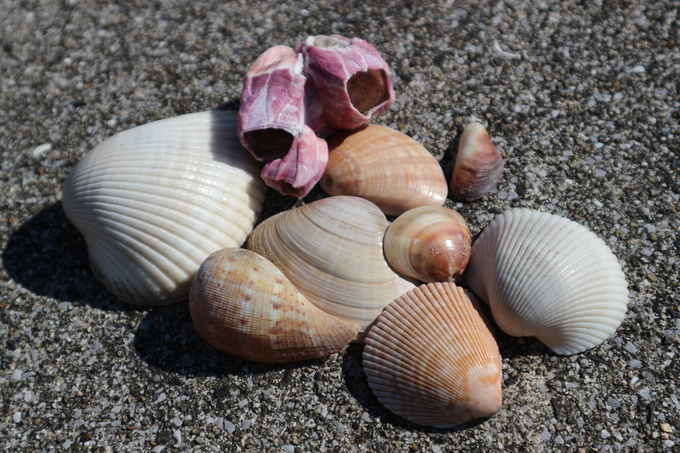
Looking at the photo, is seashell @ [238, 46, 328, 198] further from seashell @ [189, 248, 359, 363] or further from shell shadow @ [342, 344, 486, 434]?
shell shadow @ [342, 344, 486, 434]

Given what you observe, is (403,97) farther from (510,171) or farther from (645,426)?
(645,426)

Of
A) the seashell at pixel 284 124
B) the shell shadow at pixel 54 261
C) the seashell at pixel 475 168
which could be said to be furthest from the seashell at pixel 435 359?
the shell shadow at pixel 54 261

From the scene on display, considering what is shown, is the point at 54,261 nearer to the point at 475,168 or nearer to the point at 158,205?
the point at 158,205

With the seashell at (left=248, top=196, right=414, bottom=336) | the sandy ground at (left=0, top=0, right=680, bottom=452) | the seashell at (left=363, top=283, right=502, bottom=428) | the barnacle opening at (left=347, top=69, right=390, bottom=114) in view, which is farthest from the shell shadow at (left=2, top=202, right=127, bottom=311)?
the barnacle opening at (left=347, top=69, right=390, bottom=114)

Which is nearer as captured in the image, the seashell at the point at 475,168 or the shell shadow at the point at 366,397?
the shell shadow at the point at 366,397

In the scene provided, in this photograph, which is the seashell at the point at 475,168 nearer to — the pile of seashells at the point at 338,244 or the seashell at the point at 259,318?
the pile of seashells at the point at 338,244

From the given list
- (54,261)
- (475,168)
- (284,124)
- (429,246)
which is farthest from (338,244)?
(54,261)

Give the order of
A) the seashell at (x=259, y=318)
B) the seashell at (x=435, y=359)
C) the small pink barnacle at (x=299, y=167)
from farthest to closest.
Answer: the small pink barnacle at (x=299, y=167) → the seashell at (x=259, y=318) → the seashell at (x=435, y=359)
